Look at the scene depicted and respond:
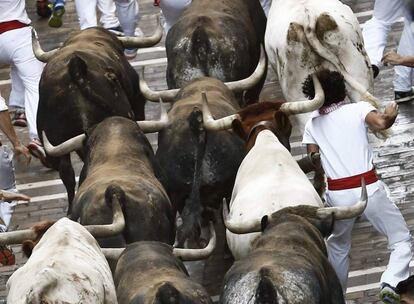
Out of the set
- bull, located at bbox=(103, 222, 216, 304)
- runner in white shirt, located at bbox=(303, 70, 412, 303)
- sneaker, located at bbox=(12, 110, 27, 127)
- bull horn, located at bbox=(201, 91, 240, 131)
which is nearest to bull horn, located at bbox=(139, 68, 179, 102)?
bull horn, located at bbox=(201, 91, 240, 131)

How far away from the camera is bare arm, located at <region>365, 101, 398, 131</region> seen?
14.1 metres

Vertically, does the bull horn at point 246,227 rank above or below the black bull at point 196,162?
above

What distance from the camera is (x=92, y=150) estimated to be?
15961 mm

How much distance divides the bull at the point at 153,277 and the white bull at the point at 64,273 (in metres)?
0.36

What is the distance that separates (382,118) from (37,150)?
6377mm

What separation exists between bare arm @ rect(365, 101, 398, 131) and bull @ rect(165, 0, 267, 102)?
3.38m

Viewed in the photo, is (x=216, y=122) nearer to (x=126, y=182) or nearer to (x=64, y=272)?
(x=126, y=182)

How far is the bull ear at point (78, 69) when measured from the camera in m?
17.0

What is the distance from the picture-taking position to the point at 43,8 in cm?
2420

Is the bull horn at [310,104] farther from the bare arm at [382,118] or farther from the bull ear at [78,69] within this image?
the bull ear at [78,69]

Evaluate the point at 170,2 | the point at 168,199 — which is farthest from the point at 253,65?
the point at 168,199

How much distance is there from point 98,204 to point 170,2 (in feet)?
22.3

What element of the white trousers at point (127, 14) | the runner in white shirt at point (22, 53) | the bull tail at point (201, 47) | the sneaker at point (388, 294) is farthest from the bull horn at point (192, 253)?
the white trousers at point (127, 14)

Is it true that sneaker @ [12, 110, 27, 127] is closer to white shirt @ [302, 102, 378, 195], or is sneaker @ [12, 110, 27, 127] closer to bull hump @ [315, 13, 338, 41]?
bull hump @ [315, 13, 338, 41]
